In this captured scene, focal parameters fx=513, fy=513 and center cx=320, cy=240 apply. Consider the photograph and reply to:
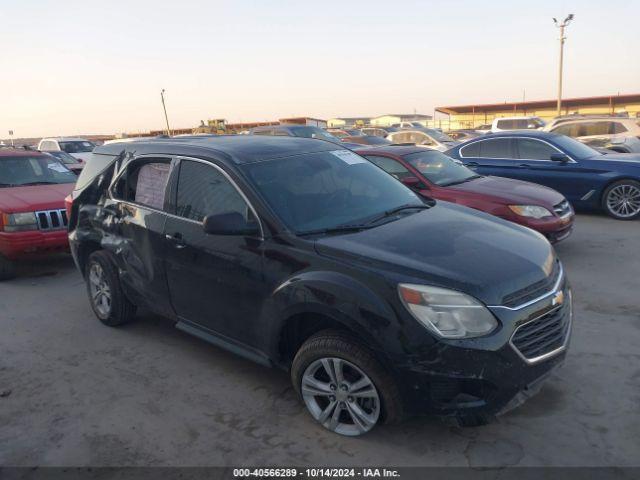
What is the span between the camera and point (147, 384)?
3.92 m

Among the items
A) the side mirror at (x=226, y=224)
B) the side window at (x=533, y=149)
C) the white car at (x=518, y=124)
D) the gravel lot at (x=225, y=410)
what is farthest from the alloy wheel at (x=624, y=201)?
the white car at (x=518, y=124)

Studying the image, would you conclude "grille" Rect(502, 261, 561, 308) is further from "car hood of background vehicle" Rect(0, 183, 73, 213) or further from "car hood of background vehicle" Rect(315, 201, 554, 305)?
"car hood of background vehicle" Rect(0, 183, 73, 213)

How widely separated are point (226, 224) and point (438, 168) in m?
4.73

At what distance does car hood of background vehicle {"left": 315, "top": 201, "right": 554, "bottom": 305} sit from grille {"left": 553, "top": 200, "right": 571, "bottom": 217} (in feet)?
9.66

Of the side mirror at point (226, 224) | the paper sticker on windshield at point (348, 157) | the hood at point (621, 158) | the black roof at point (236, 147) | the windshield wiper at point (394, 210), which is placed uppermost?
the black roof at point (236, 147)

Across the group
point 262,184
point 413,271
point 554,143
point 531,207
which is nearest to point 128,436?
point 262,184

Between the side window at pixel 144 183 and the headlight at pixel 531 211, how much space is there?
13.6 ft

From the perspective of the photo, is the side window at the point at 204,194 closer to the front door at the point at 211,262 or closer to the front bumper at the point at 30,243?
the front door at the point at 211,262

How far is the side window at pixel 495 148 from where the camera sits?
9.47 meters

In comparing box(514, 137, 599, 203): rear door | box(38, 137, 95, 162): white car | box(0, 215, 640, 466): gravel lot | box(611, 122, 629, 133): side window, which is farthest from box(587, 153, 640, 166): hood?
box(38, 137, 95, 162): white car

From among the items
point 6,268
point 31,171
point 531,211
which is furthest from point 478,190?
point 31,171

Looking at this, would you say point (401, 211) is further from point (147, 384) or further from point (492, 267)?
point (147, 384)

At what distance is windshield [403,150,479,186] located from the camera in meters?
7.05

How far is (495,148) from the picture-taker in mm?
9602
